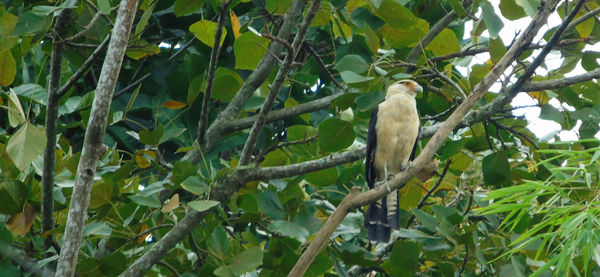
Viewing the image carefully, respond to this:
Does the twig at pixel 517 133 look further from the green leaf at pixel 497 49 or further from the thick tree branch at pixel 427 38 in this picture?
the thick tree branch at pixel 427 38

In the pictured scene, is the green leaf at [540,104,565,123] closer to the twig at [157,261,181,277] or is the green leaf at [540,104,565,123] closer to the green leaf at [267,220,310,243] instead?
the green leaf at [267,220,310,243]

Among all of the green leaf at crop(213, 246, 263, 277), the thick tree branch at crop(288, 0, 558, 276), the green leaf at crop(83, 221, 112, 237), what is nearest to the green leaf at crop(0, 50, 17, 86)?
the green leaf at crop(83, 221, 112, 237)

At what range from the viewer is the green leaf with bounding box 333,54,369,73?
3654mm

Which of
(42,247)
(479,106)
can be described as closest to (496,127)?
(479,106)

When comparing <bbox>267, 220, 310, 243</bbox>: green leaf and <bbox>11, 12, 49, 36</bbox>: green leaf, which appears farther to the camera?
<bbox>267, 220, 310, 243</bbox>: green leaf

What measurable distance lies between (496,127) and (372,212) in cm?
82

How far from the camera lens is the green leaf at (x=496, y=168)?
394 cm

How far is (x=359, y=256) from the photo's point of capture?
4.00 meters

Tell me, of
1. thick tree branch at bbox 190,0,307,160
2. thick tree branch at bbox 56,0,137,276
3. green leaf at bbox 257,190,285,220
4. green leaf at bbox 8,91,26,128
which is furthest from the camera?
thick tree branch at bbox 190,0,307,160

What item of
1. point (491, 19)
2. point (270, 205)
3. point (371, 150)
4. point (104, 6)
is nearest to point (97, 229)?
point (270, 205)

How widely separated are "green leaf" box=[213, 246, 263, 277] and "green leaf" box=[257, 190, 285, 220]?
0.31 m

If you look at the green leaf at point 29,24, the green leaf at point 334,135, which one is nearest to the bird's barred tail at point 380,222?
the green leaf at point 334,135

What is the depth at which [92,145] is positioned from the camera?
317cm

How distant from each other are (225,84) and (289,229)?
0.94 meters
